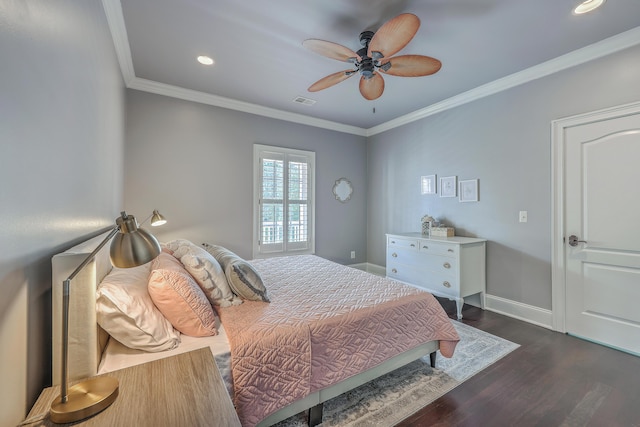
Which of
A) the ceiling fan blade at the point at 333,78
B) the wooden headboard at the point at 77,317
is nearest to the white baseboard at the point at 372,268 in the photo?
the ceiling fan blade at the point at 333,78

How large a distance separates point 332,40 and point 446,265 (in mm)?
2688

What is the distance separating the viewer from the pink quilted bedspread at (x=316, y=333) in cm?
131

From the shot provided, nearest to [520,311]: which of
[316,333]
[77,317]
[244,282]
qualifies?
[316,333]

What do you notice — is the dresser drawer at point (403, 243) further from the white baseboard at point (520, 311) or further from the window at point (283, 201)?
the window at point (283, 201)

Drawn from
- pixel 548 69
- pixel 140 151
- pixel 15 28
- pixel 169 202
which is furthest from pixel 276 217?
pixel 548 69

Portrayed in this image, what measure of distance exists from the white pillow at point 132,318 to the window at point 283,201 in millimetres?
2580

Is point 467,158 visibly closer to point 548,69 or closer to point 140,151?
point 548,69

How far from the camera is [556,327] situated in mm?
2719

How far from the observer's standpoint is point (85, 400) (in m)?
0.80

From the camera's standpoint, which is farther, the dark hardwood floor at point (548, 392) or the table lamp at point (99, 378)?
the dark hardwood floor at point (548, 392)

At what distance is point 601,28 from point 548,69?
1.78ft

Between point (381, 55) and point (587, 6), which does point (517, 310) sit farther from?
point (381, 55)

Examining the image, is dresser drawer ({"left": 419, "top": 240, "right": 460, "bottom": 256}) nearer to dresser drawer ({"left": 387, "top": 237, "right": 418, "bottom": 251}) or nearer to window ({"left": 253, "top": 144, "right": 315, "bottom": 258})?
dresser drawer ({"left": 387, "top": 237, "right": 418, "bottom": 251})

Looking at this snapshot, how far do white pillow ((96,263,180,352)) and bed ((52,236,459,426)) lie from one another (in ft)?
0.15
